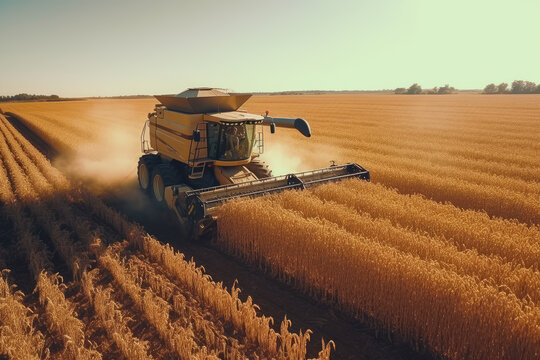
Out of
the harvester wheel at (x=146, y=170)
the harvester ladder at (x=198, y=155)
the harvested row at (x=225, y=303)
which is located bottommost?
the harvested row at (x=225, y=303)

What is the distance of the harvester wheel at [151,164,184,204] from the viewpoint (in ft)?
30.6

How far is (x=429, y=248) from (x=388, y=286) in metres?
1.11

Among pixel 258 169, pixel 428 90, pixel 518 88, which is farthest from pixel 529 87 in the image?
pixel 258 169

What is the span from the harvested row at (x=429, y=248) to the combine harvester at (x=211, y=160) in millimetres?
1240

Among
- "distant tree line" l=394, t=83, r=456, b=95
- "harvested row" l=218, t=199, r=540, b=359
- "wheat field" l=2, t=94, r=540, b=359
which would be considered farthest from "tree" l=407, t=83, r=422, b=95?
"harvested row" l=218, t=199, r=540, b=359

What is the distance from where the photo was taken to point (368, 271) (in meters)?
4.88

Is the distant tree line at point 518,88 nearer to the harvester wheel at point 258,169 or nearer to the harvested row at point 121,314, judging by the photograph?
the harvester wheel at point 258,169

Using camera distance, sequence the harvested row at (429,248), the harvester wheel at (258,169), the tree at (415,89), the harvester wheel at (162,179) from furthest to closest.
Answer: the tree at (415,89)
the harvester wheel at (258,169)
the harvester wheel at (162,179)
the harvested row at (429,248)

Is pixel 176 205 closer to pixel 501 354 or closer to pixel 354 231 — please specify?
pixel 354 231

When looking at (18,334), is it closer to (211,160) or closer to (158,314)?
(158,314)

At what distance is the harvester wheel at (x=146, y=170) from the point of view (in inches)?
419

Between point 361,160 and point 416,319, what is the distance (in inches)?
392

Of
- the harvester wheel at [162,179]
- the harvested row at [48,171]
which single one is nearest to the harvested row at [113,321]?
the harvester wheel at [162,179]

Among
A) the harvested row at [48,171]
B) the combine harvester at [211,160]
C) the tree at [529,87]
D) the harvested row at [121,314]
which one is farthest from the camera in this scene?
the tree at [529,87]
